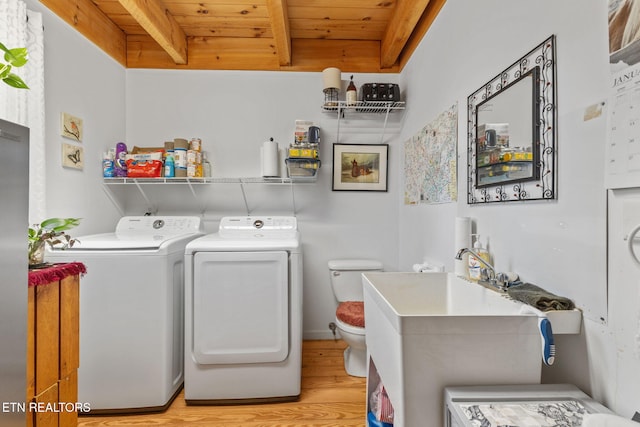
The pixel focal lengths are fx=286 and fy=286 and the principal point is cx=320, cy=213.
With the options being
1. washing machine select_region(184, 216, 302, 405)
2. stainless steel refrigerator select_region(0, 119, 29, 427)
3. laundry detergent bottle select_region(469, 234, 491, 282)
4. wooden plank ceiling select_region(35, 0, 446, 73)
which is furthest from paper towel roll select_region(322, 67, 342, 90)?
stainless steel refrigerator select_region(0, 119, 29, 427)

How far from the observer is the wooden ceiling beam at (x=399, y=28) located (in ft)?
5.94

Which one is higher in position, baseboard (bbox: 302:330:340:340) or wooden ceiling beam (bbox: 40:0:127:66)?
wooden ceiling beam (bbox: 40:0:127:66)

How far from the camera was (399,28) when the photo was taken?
203 cm

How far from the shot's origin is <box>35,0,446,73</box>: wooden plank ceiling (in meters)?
1.96

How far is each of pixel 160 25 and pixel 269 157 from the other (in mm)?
1175

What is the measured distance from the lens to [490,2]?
4.09 ft

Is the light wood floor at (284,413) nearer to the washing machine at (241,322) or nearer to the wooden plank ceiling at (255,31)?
the washing machine at (241,322)

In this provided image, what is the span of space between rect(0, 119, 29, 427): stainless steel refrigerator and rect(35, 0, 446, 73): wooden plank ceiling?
1474mm

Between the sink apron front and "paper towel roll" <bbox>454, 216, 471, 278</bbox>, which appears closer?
the sink apron front

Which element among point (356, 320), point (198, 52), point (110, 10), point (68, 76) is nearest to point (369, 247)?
point (356, 320)

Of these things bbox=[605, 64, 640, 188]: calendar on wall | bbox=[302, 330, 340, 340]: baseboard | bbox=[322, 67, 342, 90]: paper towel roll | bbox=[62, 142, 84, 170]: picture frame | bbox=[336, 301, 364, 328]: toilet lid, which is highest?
bbox=[322, 67, 342, 90]: paper towel roll

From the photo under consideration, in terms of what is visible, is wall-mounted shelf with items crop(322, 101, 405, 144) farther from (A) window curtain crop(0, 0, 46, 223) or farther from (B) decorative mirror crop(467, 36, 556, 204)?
(A) window curtain crop(0, 0, 46, 223)

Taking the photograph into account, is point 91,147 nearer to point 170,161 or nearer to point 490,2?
point 170,161

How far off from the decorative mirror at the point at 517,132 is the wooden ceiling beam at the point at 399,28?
86 cm
